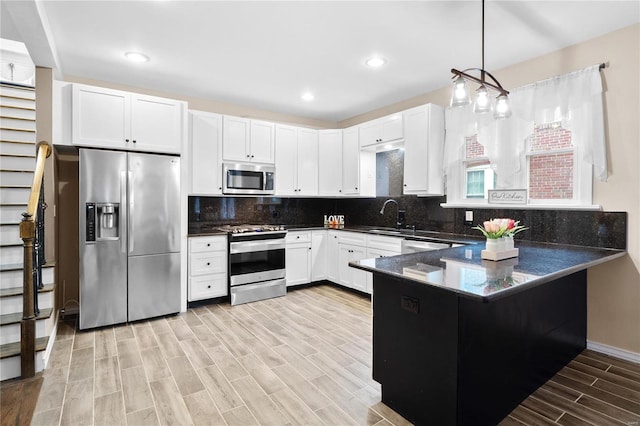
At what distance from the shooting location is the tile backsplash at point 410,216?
2.86 m

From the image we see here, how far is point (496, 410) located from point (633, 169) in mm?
2219

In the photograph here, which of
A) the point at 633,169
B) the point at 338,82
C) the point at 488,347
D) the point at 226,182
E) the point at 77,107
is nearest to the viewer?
the point at 488,347

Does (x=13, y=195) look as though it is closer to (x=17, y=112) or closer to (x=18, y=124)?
(x=18, y=124)

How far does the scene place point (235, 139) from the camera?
4426 mm

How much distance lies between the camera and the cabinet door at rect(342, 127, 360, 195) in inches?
194

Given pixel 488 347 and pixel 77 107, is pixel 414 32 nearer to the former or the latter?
pixel 488 347

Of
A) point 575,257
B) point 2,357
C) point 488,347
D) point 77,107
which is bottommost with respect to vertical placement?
point 2,357

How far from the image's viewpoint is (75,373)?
2.48 metres

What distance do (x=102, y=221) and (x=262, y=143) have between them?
2.18 m

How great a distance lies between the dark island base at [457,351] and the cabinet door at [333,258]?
2.70 meters

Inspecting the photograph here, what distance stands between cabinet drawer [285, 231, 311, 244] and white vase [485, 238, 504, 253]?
9.51 ft

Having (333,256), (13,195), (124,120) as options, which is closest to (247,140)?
(124,120)

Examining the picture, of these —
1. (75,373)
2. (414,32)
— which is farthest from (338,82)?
(75,373)

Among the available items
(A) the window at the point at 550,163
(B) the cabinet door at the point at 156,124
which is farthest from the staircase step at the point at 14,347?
(A) the window at the point at 550,163
